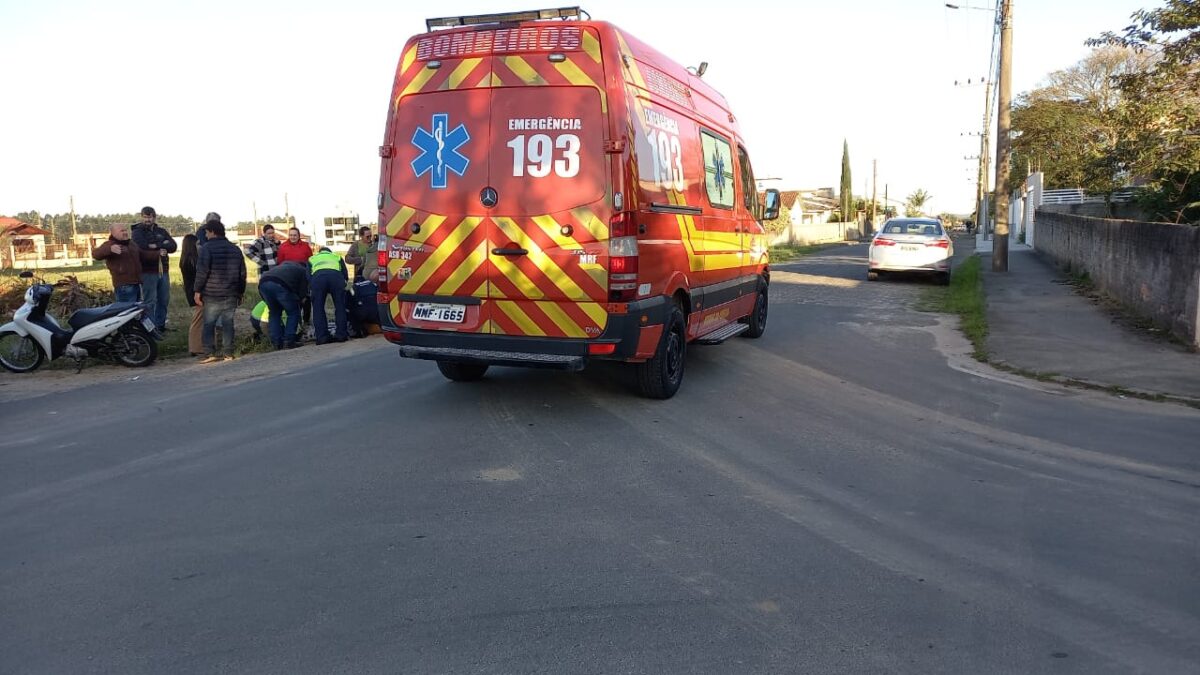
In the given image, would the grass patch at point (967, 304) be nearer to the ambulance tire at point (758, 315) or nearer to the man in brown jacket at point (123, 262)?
the ambulance tire at point (758, 315)

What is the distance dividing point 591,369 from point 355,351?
3.66 metres

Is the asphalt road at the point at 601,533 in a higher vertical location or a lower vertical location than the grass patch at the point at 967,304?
lower

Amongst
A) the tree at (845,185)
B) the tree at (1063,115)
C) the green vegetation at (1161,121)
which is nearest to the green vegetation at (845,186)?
the tree at (845,185)

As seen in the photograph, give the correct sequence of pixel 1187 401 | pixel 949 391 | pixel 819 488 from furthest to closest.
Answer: pixel 949 391 < pixel 1187 401 < pixel 819 488

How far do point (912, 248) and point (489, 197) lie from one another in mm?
14413

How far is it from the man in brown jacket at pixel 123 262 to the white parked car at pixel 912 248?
14.6 metres

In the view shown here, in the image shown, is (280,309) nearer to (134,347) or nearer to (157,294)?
(134,347)

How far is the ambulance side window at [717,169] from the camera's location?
8414 mm

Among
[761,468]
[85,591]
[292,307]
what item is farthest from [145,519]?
[292,307]

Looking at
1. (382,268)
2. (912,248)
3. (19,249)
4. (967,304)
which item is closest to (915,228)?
(912,248)

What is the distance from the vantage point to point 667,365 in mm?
7234

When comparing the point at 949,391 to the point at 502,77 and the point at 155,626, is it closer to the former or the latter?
the point at 502,77

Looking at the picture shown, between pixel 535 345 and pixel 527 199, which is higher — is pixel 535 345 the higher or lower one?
the lower one

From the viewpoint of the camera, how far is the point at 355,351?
35.0ft
